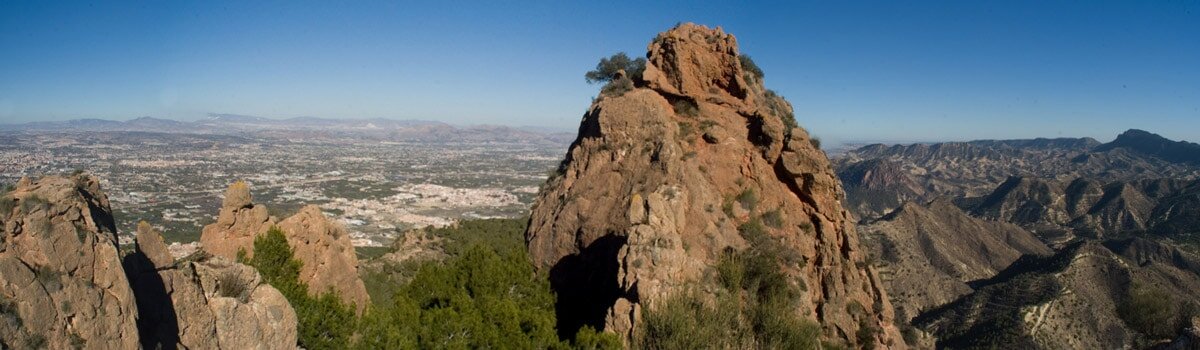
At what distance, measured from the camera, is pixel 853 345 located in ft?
76.5

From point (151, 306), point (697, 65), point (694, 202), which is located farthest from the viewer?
point (697, 65)

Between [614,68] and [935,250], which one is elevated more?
[614,68]

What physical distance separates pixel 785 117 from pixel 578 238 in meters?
16.8

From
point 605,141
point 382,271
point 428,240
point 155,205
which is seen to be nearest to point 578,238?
point 605,141

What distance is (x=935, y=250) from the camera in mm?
98812

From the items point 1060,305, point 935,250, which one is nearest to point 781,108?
point 1060,305

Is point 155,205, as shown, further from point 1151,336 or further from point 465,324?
point 1151,336

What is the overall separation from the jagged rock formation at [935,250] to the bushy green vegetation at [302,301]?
64.5 metres

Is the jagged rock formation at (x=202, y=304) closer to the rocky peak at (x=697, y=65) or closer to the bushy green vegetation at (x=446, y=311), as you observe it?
the bushy green vegetation at (x=446, y=311)

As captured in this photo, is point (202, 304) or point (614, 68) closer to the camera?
point (202, 304)

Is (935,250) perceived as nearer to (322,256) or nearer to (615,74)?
(615,74)

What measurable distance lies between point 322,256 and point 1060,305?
72.5 m

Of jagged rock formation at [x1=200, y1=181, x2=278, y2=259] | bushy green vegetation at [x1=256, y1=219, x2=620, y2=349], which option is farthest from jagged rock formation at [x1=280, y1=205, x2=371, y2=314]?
bushy green vegetation at [x1=256, y1=219, x2=620, y2=349]

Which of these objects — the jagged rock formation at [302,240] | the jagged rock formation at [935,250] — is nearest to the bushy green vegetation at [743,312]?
the jagged rock formation at [302,240]
